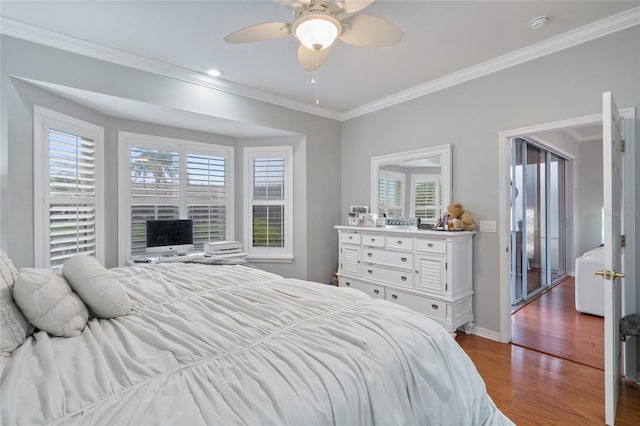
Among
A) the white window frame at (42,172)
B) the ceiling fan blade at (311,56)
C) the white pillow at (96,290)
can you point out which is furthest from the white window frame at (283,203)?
the white pillow at (96,290)

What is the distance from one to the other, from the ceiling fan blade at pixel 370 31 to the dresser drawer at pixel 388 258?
208cm

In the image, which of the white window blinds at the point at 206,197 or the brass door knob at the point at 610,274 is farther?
the white window blinds at the point at 206,197

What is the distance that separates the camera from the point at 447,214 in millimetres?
3180

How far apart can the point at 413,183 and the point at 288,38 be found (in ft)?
7.04

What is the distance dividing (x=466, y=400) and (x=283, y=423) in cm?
92

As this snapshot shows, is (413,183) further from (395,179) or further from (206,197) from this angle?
(206,197)

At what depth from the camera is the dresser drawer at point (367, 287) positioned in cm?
347

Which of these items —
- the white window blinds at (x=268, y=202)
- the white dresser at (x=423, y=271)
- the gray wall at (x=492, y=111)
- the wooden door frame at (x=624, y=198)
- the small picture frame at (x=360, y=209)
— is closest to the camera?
the wooden door frame at (x=624, y=198)

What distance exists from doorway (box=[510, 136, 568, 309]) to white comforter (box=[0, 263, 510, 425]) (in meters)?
3.16

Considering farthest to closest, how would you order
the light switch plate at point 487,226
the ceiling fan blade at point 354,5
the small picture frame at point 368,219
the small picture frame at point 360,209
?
the small picture frame at point 360,209 < the small picture frame at point 368,219 < the light switch plate at point 487,226 < the ceiling fan blade at point 354,5

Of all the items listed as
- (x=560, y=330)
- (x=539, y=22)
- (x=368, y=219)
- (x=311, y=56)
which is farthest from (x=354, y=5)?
(x=560, y=330)

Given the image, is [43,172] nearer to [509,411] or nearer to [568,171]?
[509,411]

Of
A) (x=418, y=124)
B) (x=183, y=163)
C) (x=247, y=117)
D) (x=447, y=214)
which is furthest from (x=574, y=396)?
(x=183, y=163)

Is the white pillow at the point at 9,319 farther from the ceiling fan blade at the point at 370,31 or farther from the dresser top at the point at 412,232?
the dresser top at the point at 412,232
